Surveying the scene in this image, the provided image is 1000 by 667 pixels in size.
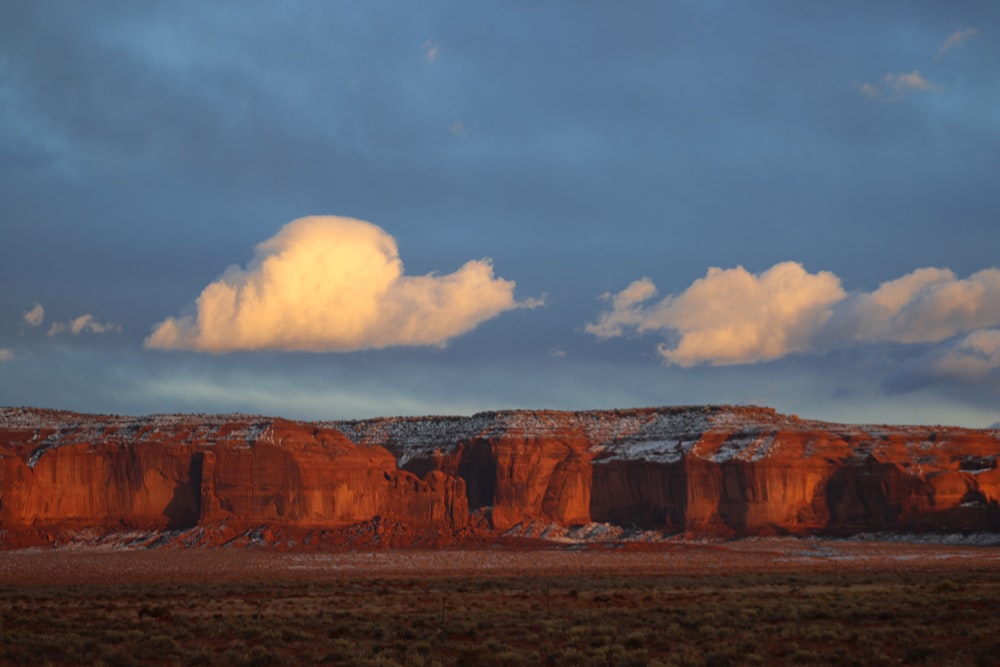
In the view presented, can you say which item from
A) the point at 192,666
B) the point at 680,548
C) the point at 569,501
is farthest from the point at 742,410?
the point at 192,666

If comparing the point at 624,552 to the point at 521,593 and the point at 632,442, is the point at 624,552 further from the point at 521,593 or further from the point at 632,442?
the point at 521,593

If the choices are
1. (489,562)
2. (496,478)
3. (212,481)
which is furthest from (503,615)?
(496,478)

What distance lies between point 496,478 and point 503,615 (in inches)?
3311

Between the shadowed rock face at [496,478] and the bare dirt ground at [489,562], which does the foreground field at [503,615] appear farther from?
the shadowed rock face at [496,478]

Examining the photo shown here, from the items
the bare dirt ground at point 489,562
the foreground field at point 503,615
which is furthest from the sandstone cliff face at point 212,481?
the foreground field at point 503,615

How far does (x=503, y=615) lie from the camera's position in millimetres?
31578

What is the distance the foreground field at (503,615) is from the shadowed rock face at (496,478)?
1426 inches

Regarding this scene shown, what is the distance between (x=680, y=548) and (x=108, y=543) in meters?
48.3

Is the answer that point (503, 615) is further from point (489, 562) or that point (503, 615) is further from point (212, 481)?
point (212, 481)

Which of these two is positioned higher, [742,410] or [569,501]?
[742,410]

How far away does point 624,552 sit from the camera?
87312mm

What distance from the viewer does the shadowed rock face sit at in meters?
100

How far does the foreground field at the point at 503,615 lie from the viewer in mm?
22828

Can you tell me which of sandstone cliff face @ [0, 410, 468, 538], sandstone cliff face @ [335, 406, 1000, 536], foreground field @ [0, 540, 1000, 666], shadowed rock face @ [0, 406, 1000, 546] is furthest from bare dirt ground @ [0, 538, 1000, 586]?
sandstone cliff face @ [0, 410, 468, 538]
